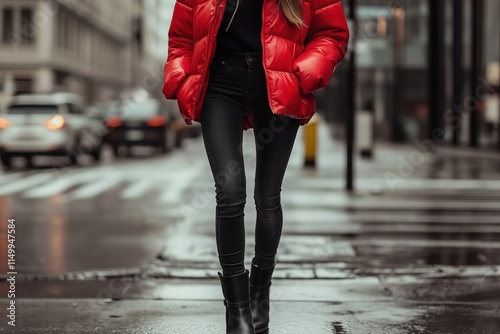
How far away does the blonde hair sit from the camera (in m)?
4.17

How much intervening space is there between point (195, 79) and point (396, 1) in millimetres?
33391

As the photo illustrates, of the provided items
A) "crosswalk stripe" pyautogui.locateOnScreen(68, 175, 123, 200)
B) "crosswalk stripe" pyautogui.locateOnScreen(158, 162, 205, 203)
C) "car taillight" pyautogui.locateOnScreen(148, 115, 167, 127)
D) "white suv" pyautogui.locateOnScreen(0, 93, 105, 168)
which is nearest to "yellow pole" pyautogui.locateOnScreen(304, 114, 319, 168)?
"crosswalk stripe" pyautogui.locateOnScreen(158, 162, 205, 203)

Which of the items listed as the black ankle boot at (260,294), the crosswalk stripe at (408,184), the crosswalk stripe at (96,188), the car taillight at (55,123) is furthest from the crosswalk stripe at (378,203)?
the car taillight at (55,123)

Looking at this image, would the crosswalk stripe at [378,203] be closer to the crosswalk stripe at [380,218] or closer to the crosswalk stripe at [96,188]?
the crosswalk stripe at [380,218]

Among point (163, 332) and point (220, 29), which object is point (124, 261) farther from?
point (220, 29)

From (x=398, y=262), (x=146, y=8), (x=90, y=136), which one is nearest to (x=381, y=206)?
Result: (x=398, y=262)

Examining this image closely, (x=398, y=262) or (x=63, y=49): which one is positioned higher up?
(x=63, y=49)

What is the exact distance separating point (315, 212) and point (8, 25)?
50.6m

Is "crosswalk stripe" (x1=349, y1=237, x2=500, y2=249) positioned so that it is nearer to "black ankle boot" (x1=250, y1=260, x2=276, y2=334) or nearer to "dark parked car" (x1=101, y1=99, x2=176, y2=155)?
"black ankle boot" (x1=250, y1=260, x2=276, y2=334)

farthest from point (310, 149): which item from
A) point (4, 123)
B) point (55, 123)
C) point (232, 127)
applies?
point (232, 127)

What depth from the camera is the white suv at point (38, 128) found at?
2169 centimetres

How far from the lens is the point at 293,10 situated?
420cm

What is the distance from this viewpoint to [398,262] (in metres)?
7.35

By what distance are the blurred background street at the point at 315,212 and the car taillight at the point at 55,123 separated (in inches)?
1.8
